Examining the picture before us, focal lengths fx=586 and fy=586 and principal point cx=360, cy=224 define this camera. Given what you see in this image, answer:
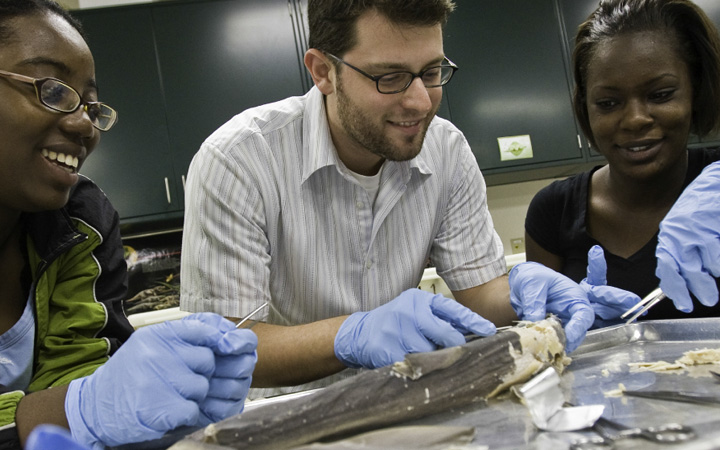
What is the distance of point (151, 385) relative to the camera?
926 mm

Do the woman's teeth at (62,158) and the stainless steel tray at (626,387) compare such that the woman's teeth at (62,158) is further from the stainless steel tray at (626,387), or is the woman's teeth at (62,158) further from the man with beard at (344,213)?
the stainless steel tray at (626,387)

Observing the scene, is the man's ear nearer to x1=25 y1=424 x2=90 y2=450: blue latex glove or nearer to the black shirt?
the black shirt

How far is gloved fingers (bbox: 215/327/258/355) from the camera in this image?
1.00 meters

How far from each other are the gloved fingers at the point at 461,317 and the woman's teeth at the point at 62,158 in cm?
84

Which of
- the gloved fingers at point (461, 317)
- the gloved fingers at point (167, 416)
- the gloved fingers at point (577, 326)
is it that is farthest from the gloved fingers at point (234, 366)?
the gloved fingers at point (577, 326)

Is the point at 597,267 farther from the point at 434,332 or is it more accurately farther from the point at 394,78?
the point at 394,78

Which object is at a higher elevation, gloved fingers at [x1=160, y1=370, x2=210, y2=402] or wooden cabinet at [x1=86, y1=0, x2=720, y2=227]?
wooden cabinet at [x1=86, y1=0, x2=720, y2=227]

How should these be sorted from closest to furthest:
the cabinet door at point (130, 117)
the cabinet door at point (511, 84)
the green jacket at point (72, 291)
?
the green jacket at point (72, 291) < the cabinet door at point (130, 117) < the cabinet door at point (511, 84)

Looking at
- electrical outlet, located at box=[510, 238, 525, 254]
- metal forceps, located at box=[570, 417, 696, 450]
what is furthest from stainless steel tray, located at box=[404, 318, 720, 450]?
electrical outlet, located at box=[510, 238, 525, 254]

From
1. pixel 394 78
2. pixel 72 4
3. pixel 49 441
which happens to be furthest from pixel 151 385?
pixel 72 4

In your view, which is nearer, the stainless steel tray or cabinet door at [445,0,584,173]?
the stainless steel tray

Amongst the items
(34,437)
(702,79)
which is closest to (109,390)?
(34,437)

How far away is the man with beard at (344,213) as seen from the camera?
141 cm

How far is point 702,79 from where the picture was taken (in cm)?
169
